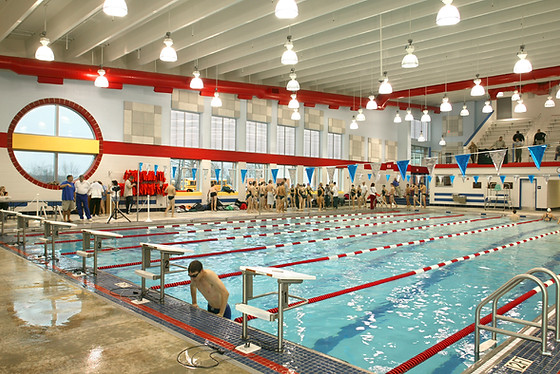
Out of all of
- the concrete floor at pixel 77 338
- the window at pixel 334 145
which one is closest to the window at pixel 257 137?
the window at pixel 334 145

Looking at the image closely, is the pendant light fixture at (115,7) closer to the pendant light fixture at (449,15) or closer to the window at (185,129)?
the pendant light fixture at (449,15)

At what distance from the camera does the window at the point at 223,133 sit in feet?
62.3

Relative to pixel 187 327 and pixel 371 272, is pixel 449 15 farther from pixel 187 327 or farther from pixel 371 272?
pixel 187 327

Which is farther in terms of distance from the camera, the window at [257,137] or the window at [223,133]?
the window at [257,137]

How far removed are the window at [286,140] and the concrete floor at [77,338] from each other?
17.3 metres

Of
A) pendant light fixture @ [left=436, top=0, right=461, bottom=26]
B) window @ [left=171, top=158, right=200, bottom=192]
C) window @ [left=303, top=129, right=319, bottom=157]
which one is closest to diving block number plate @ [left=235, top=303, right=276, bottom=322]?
pendant light fixture @ [left=436, top=0, right=461, bottom=26]

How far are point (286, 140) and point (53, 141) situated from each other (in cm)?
1124

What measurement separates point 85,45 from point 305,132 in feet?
41.0

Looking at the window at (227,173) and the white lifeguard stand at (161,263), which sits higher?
the window at (227,173)

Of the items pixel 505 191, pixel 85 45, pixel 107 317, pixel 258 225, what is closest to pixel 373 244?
pixel 258 225

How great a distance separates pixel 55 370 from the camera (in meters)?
2.68

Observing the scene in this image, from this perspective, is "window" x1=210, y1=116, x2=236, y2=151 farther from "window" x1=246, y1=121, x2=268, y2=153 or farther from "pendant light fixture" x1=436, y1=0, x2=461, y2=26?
"pendant light fixture" x1=436, y1=0, x2=461, y2=26

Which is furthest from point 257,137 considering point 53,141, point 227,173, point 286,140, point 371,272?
point 371,272

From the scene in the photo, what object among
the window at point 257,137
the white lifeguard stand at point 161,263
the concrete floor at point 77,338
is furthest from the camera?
the window at point 257,137
